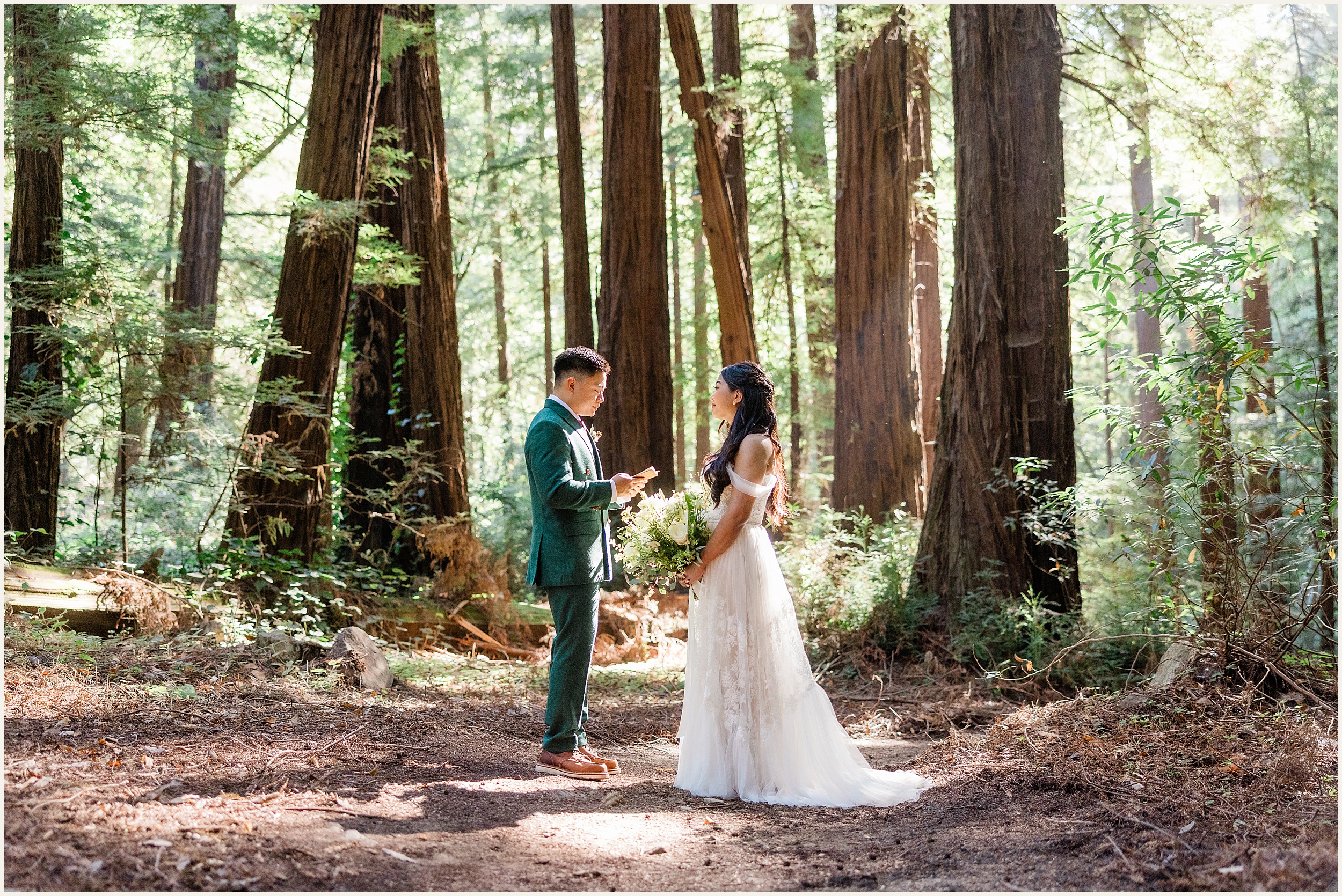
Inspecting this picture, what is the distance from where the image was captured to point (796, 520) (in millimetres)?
11570

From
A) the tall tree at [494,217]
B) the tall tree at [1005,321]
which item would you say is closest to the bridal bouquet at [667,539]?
the tall tree at [1005,321]

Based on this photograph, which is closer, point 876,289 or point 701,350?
point 876,289

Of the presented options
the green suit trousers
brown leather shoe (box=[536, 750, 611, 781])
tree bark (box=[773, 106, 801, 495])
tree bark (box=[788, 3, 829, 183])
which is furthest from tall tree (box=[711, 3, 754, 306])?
brown leather shoe (box=[536, 750, 611, 781])

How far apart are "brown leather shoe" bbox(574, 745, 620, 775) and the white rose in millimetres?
1264

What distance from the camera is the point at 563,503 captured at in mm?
4742

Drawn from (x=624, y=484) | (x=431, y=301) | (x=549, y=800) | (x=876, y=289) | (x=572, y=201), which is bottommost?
(x=549, y=800)

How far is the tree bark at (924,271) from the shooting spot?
1223cm

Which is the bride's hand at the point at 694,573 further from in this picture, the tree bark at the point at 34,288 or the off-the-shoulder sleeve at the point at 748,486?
the tree bark at the point at 34,288

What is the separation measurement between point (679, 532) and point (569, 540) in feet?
1.92

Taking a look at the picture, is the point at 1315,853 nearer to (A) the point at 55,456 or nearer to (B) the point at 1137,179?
(A) the point at 55,456

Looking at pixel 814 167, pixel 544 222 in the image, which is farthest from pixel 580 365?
pixel 544 222

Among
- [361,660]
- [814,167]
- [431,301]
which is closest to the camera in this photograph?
[361,660]

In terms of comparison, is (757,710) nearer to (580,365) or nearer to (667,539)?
(667,539)

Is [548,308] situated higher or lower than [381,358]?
higher
